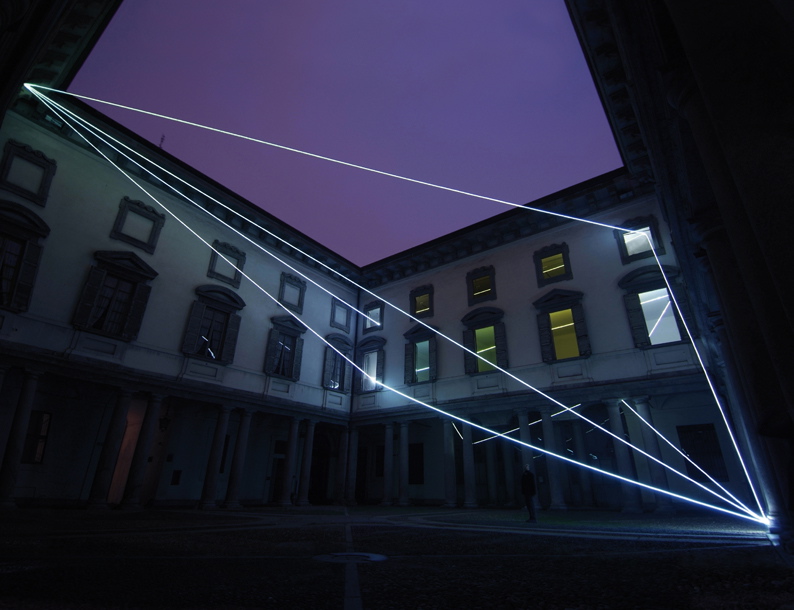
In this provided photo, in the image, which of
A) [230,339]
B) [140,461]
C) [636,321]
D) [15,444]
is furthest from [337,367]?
[636,321]

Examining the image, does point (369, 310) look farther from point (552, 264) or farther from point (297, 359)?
point (552, 264)

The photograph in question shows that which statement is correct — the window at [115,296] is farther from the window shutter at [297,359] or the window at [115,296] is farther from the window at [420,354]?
the window at [420,354]

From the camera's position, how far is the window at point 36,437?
516 inches

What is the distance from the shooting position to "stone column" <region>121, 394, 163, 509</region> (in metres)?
13.1

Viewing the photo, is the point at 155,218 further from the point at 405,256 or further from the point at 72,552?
the point at 72,552

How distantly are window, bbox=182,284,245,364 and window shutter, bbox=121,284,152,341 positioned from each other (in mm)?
1698

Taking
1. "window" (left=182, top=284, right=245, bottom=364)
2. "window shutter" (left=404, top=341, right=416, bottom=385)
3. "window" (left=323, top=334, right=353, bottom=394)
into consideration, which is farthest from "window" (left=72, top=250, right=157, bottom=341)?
"window shutter" (left=404, top=341, right=416, bottom=385)

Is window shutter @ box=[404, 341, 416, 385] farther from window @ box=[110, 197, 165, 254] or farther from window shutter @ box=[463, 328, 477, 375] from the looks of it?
window @ box=[110, 197, 165, 254]

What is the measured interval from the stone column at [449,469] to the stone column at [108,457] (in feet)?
40.0

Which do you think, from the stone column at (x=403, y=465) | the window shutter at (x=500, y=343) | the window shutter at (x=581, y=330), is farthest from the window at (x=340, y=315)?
the window shutter at (x=581, y=330)

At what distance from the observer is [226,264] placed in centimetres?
1800

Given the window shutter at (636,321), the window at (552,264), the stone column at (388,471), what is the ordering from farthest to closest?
the stone column at (388,471) → the window at (552,264) → the window shutter at (636,321)

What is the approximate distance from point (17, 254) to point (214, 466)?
9.38m

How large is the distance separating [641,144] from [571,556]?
1406 centimetres
